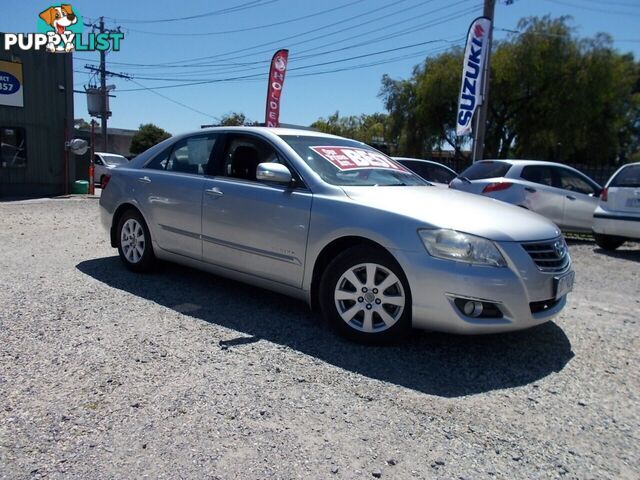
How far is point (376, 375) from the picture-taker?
127 inches

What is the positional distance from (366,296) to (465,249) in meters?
0.76

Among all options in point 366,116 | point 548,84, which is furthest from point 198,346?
point 366,116

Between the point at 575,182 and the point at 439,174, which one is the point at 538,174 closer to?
the point at 575,182

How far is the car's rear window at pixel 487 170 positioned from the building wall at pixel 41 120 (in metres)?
12.1

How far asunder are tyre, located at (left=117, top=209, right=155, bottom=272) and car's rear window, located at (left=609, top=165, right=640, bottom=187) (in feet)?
23.4

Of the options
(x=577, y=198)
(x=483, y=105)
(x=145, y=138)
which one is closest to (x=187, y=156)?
(x=577, y=198)

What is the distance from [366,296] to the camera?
142 inches

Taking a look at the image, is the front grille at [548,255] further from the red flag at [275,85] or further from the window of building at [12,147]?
the window of building at [12,147]

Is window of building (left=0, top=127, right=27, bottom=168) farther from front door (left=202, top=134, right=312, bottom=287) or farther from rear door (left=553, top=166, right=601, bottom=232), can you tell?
rear door (left=553, top=166, right=601, bottom=232)

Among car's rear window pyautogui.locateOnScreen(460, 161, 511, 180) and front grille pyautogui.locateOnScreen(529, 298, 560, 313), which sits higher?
car's rear window pyautogui.locateOnScreen(460, 161, 511, 180)

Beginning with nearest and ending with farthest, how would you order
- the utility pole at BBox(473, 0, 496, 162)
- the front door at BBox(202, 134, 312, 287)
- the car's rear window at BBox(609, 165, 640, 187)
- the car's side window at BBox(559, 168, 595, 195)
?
1. the front door at BBox(202, 134, 312, 287)
2. the car's rear window at BBox(609, 165, 640, 187)
3. the car's side window at BBox(559, 168, 595, 195)
4. the utility pole at BBox(473, 0, 496, 162)

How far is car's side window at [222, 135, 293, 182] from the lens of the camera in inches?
179

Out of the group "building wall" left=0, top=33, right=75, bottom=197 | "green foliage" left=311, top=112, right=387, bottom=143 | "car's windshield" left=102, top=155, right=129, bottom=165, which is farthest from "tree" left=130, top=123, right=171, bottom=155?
"building wall" left=0, top=33, right=75, bottom=197

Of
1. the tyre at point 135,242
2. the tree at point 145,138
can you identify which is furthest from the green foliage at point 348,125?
the tyre at point 135,242
